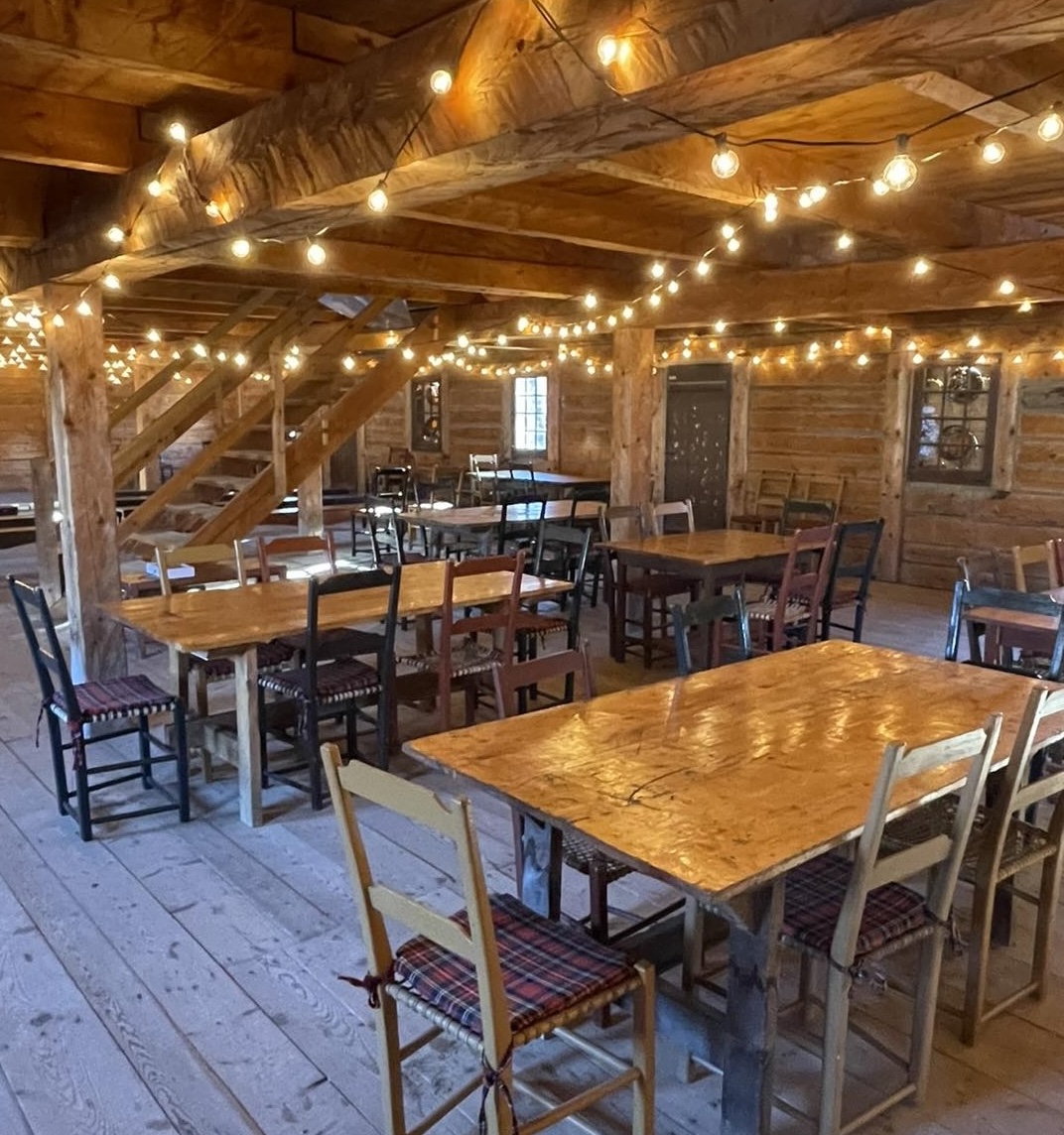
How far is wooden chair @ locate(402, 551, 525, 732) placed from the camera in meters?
3.96

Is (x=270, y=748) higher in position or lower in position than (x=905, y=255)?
lower

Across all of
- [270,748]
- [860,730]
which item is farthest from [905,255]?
[270,748]

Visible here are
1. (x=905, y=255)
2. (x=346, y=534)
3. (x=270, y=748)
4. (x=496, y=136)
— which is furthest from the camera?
(x=346, y=534)

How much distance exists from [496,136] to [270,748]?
3133 millimetres

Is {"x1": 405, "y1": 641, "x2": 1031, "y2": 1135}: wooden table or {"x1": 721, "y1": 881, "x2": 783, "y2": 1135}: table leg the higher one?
{"x1": 405, "y1": 641, "x2": 1031, "y2": 1135}: wooden table

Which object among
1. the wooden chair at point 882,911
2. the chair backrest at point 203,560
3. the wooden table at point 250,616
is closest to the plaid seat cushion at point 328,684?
the wooden table at point 250,616

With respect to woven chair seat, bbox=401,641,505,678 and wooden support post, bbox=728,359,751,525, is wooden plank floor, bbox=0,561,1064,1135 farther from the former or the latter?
wooden support post, bbox=728,359,751,525

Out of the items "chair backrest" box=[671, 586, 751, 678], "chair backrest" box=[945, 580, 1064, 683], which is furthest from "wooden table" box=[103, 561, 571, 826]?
"chair backrest" box=[945, 580, 1064, 683]

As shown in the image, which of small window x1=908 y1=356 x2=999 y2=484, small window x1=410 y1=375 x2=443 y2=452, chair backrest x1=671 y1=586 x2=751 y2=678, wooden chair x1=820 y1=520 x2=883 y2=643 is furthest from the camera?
small window x1=410 y1=375 x2=443 y2=452

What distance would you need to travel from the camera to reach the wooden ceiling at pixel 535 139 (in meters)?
1.90

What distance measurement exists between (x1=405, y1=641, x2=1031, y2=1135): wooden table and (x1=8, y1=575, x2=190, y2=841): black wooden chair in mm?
1707

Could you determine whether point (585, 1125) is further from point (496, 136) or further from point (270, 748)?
point (270, 748)

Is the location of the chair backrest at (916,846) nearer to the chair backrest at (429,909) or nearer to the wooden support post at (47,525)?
the chair backrest at (429,909)

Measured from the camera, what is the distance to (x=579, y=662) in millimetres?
2795
